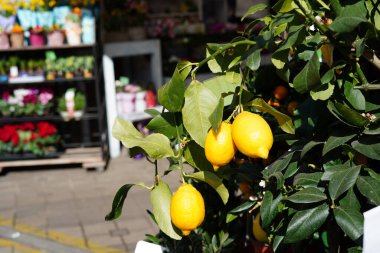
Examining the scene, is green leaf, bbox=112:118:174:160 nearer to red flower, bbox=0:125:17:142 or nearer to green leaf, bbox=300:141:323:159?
green leaf, bbox=300:141:323:159

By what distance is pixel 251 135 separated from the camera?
44.0 inches

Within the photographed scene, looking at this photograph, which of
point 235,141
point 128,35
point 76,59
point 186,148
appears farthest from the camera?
point 128,35

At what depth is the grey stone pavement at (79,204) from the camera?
14.2 feet

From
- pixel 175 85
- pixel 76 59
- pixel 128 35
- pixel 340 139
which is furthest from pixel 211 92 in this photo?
pixel 128 35

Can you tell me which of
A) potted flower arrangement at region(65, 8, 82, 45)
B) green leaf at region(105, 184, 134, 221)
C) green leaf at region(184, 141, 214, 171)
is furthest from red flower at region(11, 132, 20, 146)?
green leaf at region(184, 141, 214, 171)

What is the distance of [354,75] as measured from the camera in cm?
123

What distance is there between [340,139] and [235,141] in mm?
232

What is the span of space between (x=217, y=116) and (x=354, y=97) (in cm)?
31

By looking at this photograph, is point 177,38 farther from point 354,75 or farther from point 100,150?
point 354,75

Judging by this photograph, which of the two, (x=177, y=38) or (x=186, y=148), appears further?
(x=177, y=38)

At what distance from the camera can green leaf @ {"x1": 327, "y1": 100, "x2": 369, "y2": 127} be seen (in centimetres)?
116

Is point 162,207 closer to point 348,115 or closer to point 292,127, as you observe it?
point 292,127

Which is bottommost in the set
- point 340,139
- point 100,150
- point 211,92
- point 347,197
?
point 100,150

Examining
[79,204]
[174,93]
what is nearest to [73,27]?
[79,204]
